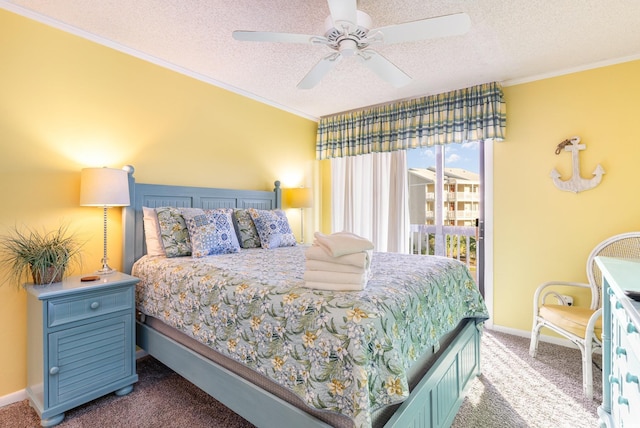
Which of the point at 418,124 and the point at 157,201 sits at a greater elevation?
the point at 418,124

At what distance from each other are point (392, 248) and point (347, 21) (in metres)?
2.86

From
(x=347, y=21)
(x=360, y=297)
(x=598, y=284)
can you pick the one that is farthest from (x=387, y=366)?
(x=598, y=284)

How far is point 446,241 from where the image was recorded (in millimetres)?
3762

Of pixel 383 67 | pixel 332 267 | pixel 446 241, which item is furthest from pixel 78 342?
pixel 446 241

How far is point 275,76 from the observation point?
318 centimetres

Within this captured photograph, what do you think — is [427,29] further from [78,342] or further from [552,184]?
[78,342]

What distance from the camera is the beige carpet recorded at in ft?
6.10

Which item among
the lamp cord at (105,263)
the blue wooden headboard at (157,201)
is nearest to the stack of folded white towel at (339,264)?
the lamp cord at (105,263)

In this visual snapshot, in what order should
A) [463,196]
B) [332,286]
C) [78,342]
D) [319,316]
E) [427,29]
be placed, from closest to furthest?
[319,316] → [332,286] → [427,29] → [78,342] → [463,196]

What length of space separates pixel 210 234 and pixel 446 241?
2.77m

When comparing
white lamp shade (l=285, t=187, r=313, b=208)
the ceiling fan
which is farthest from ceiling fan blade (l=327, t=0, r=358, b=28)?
white lamp shade (l=285, t=187, r=313, b=208)

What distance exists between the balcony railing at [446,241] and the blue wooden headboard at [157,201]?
7.00ft

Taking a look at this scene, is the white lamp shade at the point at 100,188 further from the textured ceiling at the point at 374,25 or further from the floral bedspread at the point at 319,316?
the textured ceiling at the point at 374,25

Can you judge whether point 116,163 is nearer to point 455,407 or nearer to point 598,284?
point 455,407
